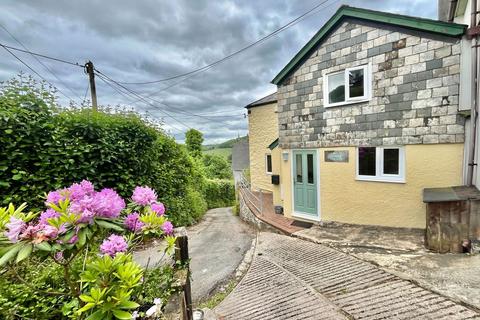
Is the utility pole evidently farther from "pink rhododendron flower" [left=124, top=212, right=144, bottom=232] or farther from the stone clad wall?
"pink rhododendron flower" [left=124, top=212, right=144, bottom=232]

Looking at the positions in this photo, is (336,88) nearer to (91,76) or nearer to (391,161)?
(391,161)

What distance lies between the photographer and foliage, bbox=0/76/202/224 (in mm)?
3914

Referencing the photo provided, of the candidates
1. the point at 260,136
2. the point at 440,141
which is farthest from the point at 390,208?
the point at 260,136

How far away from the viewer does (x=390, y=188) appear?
20.5ft

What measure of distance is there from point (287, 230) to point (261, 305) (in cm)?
360

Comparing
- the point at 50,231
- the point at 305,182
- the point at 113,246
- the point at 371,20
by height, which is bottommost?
the point at 305,182

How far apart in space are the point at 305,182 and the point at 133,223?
703 cm

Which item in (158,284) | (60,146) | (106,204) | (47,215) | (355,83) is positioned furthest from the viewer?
(355,83)

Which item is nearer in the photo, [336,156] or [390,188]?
[390,188]

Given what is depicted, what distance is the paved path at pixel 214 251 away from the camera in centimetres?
518

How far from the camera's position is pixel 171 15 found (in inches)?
317

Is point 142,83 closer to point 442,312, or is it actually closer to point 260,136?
point 260,136

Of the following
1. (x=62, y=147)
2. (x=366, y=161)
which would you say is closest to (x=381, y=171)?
(x=366, y=161)

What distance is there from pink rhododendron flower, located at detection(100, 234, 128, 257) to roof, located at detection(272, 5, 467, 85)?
787 centimetres
